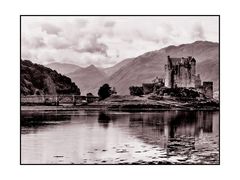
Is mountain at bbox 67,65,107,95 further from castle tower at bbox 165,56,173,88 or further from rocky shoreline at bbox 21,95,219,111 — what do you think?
castle tower at bbox 165,56,173,88

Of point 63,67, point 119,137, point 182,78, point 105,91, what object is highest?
point 63,67

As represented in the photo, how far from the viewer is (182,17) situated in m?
4.48

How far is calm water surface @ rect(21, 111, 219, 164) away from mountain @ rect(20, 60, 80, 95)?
0.22 metres

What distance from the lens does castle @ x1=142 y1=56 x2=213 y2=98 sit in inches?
176

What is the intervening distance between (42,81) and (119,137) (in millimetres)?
943

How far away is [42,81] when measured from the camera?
4465mm

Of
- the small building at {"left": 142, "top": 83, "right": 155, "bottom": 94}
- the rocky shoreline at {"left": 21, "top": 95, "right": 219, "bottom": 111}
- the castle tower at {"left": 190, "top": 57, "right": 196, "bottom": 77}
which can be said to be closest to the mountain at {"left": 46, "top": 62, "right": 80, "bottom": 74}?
the rocky shoreline at {"left": 21, "top": 95, "right": 219, "bottom": 111}

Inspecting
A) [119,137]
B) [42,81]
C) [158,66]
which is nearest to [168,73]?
[158,66]

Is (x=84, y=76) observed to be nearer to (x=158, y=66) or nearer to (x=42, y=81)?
(x=42, y=81)

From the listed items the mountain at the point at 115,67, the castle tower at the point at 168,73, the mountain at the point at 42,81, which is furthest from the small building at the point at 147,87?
the mountain at the point at 42,81

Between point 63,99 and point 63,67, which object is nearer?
point 63,67

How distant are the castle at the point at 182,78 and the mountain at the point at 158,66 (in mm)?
46
